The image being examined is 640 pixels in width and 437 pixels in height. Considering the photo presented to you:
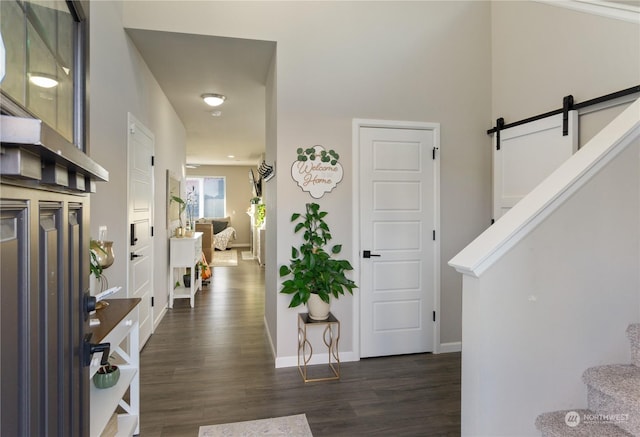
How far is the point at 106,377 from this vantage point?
1.74 meters

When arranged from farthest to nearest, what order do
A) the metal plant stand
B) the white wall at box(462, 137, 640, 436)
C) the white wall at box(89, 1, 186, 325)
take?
the metal plant stand, the white wall at box(89, 1, 186, 325), the white wall at box(462, 137, 640, 436)

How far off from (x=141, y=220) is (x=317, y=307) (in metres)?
1.88

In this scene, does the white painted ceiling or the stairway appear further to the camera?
the white painted ceiling

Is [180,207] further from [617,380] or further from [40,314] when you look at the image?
[617,380]

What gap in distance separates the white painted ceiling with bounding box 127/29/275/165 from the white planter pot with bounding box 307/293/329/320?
2189 millimetres

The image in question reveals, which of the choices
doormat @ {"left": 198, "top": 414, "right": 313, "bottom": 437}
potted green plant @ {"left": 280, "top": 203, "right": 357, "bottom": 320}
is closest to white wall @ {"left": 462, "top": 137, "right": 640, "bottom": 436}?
doormat @ {"left": 198, "top": 414, "right": 313, "bottom": 437}

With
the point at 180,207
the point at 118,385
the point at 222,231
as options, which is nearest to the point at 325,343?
the point at 118,385

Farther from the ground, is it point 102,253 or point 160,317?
point 102,253

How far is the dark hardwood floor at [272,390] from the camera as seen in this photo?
7.36ft

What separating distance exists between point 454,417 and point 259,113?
14.8 feet

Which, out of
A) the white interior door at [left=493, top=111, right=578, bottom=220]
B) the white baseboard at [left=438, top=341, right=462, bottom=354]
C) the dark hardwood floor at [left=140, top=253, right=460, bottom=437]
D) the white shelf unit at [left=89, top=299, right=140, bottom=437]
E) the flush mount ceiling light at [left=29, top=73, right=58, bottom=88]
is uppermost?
the white interior door at [left=493, top=111, right=578, bottom=220]

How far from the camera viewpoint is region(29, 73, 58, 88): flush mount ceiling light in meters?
0.80

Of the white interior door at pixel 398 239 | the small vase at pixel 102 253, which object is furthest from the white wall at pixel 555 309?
the small vase at pixel 102 253

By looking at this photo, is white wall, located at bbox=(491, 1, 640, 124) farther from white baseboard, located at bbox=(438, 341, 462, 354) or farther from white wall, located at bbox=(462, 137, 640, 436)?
white baseboard, located at bbox=(438, 341, 462, 354)
